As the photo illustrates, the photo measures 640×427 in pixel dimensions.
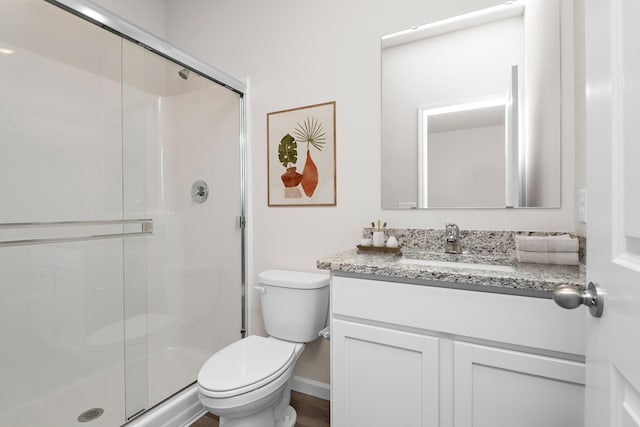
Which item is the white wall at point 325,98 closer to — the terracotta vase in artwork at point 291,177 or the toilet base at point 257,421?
the terracotta vase in artwork at point 291,177

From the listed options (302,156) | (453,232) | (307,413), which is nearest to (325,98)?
(302,156)

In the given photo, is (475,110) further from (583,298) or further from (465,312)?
(583,298)

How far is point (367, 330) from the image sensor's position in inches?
45.3

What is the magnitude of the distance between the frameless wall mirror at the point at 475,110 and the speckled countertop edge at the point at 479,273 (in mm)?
366

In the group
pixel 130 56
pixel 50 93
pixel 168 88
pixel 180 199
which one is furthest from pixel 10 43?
pixel 180 199

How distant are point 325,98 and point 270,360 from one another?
4.54ft

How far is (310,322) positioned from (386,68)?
54.2 inches

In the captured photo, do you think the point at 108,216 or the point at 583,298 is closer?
the point at 583,298

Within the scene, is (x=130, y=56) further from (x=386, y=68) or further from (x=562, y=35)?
(x=562, y=35)

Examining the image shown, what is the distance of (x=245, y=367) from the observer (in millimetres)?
1309

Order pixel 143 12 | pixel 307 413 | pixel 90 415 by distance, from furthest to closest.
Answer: pixel 143 12 < pixel 307 413 < pixel 90 415

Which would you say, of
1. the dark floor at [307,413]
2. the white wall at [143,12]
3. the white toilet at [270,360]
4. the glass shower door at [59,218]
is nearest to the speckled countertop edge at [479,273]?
the white toilet at [270,360]

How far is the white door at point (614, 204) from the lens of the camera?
425 millimetres

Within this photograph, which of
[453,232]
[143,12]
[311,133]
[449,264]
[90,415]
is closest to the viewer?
[449,264]
